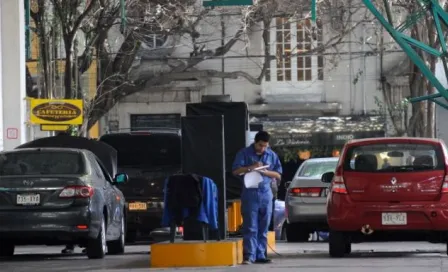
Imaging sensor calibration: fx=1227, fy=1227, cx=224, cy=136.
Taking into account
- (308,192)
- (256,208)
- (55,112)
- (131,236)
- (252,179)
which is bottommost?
(131,236)

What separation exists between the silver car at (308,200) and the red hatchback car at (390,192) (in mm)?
4785

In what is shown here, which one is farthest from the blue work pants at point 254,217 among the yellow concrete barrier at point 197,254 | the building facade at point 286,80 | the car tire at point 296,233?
the building facade at point 286,80

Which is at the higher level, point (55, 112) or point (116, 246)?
point (55, 112)

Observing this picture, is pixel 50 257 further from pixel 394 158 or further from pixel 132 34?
A: pixel 132 34

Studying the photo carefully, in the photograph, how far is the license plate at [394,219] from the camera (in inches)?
618

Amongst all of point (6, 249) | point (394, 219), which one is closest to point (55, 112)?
point (6, 249)

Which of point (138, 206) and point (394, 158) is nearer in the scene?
point (394, 158)

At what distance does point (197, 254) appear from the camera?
48.8 feet

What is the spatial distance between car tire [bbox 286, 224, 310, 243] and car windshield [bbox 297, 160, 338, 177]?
0.95 m

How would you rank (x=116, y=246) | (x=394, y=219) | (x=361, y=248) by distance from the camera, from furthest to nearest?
(x=361, y=248)
(x=116, y=246)
(x=394, y=219)

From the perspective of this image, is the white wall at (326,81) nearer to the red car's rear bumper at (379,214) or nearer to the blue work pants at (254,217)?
the red car's rear bumper at (379,214)

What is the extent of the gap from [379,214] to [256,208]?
1701 millimetres

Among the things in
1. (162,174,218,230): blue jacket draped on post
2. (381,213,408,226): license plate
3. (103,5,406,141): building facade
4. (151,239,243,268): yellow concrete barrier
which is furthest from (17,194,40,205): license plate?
(103,5,406,141): building facade

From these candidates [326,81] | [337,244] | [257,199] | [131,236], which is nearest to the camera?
[257,199]
